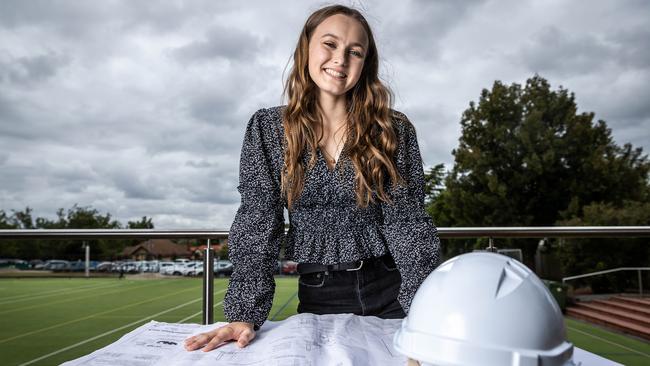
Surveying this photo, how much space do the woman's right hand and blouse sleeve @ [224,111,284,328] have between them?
0.10m

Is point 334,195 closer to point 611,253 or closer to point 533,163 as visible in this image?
point 611,253

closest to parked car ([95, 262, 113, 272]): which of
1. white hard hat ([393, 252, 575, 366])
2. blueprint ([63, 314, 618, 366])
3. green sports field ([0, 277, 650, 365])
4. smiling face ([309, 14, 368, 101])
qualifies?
green sports field ([0, 277, 650, 365])

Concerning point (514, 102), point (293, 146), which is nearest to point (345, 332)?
point (293, 146)

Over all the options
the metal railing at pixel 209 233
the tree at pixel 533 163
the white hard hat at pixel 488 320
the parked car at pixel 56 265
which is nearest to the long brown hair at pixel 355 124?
the white hard hat at pixel 488 320

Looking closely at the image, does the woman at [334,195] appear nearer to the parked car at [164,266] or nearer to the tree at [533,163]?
the tree at [533,163]

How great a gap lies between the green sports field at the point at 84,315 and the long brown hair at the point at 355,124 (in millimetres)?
310

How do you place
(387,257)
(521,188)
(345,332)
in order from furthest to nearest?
(521,188), (387,257), (345,332)

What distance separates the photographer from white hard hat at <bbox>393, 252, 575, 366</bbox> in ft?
2.00

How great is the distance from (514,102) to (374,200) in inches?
997

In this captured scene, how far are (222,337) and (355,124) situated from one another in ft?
2.22

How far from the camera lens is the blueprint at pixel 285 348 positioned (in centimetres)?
82

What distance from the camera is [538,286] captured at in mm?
657

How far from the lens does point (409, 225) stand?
1.28 m

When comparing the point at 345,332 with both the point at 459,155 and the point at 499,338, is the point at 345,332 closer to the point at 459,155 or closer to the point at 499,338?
the point at 499,338
